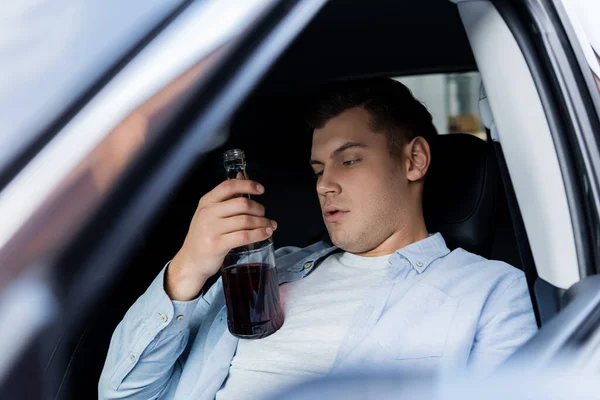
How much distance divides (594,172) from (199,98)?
0.78m

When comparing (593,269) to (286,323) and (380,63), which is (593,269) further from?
(380,63)

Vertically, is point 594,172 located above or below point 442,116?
below

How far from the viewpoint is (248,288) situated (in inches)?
52.4

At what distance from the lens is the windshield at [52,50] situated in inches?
20.0

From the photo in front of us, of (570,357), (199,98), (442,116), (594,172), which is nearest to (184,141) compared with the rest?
(199,98)

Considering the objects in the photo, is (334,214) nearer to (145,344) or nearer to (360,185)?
(360,185)

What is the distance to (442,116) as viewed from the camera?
24.3 feet

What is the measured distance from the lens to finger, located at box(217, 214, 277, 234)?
1.24 meters

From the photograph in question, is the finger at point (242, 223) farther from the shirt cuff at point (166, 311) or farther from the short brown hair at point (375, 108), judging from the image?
the short brown hair at point (375, 108)

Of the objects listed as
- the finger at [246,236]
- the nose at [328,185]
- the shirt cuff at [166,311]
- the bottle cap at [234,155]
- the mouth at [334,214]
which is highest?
the bottle cap at [234,155]

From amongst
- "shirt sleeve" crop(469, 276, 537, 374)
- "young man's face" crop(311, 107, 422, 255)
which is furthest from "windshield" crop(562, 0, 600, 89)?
"young man's face" crop(311, 107, 422, 255)

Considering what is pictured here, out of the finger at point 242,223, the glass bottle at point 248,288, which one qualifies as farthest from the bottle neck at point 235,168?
the finger at point 242,223

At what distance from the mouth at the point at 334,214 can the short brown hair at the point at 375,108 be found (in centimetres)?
26

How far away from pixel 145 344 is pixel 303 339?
366mm
